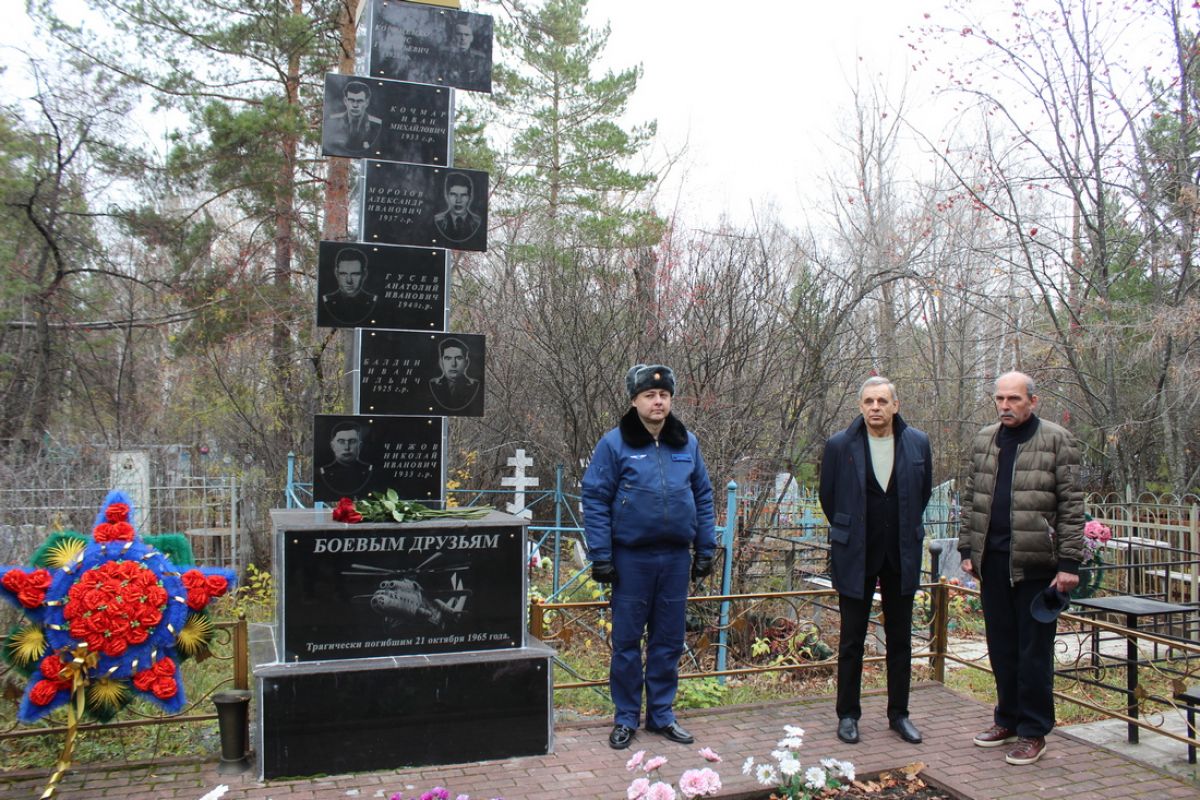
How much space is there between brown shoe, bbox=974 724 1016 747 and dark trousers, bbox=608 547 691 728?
1.60 metres

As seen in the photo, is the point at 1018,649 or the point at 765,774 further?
the point at 1018,649

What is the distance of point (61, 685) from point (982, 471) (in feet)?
14.5

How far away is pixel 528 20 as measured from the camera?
13391 millimetres

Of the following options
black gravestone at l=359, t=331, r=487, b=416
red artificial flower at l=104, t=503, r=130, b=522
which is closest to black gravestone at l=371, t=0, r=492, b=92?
black gravestone at l=359, t=331, r=487, b=416

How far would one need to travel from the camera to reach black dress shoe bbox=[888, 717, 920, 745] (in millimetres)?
4816

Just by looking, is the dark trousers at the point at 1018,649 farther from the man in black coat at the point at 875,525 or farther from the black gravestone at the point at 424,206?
the black gravestone at the point at 424,206

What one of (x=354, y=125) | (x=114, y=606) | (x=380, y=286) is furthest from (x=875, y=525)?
(x=114, y=606)

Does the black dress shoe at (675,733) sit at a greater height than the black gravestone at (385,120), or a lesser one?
lesser

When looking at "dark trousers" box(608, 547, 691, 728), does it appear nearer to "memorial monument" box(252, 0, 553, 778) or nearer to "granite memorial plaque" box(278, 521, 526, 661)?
"memorial monument" box(252, 0, 553, 778)

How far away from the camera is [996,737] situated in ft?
15.7

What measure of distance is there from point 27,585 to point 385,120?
2837mm

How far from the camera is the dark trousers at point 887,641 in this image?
483 cm

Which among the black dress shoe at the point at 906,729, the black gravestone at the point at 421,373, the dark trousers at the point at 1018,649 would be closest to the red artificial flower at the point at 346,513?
the black gravestone at the point at 421,373

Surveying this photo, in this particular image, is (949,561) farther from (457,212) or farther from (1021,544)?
(457,212)
